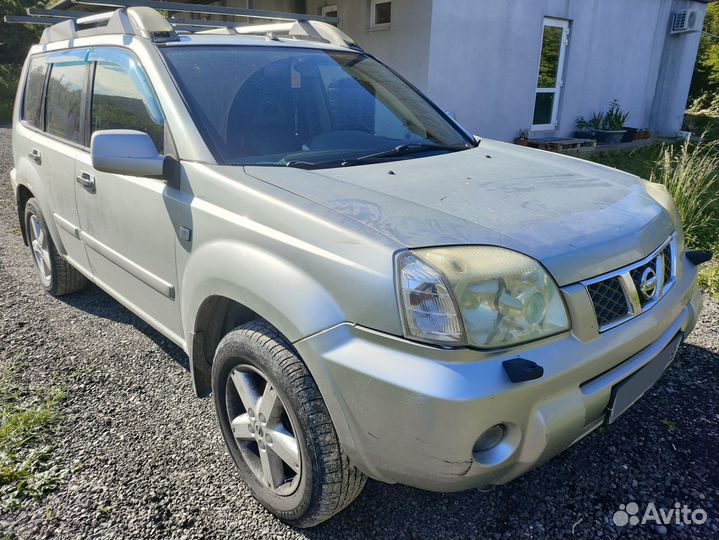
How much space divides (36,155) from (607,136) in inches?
388

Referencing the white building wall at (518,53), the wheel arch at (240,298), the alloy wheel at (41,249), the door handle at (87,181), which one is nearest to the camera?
the wheel arch at (240,298)

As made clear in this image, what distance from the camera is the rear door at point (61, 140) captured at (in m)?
3.35

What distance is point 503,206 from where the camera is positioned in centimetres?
208

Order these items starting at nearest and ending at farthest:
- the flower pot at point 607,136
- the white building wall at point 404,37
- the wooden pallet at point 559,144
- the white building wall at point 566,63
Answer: the white building wall at point 404,37 → the white building wall at point 566,63 → the wooden pallet at point 559,144 → the flower pot at point 607,136

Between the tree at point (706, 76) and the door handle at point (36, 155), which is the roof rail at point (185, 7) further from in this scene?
the tree at point (706, 76)

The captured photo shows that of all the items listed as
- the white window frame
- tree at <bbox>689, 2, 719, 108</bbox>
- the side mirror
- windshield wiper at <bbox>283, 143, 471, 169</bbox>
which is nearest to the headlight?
windshield wiper at <bbox>283, 143, 471, 169</bbox>

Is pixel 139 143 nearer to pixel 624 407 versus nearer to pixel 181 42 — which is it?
pixel 181 42

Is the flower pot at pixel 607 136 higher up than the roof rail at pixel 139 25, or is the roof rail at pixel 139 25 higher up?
the roof rail at pixel 139 25

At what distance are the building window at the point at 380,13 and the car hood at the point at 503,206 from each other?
6.97m

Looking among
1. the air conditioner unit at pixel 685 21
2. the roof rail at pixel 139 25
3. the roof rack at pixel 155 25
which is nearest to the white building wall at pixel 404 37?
the roof rack at pixel 155 25

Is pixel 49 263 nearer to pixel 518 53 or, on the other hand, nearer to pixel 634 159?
pixel 518 53

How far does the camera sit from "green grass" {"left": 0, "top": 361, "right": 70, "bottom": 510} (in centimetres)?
238

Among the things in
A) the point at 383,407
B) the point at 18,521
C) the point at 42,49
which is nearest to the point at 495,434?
the point at 383,407

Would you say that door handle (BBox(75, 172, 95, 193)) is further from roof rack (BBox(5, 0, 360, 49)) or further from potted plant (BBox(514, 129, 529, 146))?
potted plant (BBox(514, 129, 529, 146))
